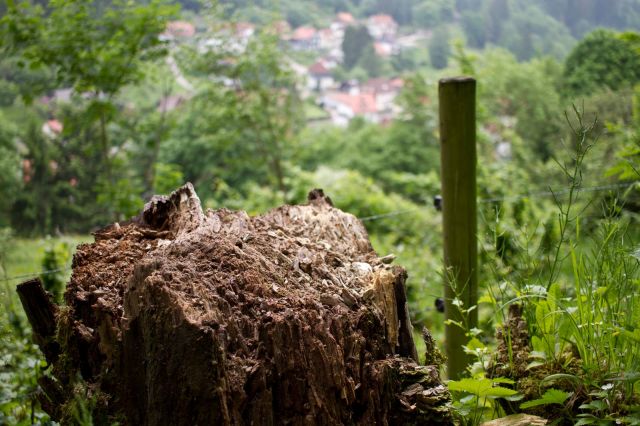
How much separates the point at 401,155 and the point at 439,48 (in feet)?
15.5

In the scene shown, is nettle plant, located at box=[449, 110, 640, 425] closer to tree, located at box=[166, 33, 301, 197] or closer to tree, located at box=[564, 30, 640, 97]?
tree, located at box=[166, 33, 301, 197]

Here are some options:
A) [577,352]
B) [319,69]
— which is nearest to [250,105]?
[577,352]

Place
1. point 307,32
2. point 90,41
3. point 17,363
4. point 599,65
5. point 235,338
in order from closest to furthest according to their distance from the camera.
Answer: point 235,338, point 17,363, point 90,41, point 599,65, point 307,32

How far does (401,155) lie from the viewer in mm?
18281

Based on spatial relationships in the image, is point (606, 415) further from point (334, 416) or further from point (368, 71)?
point (368, 71)

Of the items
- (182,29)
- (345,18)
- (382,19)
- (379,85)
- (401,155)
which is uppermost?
(182,29)

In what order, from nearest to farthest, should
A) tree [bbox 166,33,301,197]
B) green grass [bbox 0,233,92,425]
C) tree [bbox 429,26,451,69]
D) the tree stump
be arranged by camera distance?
the tree stump
green grass [bbox 0,233,92,425]
tree [bbox 166,33,301,197]
tree [bbox 429,26,451,69]

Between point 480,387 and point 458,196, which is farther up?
point 458,196

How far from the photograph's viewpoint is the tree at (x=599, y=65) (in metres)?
13.8

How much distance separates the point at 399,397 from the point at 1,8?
44.6ft

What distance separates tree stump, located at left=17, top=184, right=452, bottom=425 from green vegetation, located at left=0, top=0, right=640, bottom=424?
0.15 meters

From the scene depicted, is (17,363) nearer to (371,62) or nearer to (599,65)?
(599,65)

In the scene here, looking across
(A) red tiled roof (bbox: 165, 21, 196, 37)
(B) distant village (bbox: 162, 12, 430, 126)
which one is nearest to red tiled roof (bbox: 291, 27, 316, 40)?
(B) distant village (bbox: 162, 12, 430, 126)

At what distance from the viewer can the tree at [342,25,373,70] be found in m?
21.0
